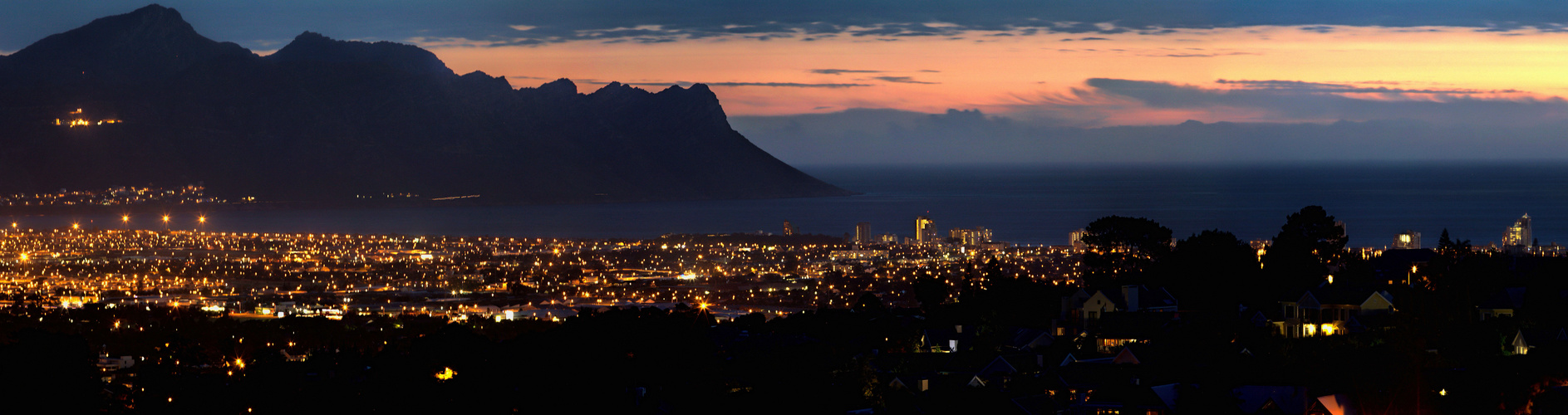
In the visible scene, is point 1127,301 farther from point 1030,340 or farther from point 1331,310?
point 1331,310

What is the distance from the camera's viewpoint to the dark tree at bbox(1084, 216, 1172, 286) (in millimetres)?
44781

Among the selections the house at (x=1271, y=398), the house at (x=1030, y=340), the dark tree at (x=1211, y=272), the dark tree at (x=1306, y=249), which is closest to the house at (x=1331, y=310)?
the dark tree at (x=1211, y=272)

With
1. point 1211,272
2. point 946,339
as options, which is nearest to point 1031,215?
point 1211,272

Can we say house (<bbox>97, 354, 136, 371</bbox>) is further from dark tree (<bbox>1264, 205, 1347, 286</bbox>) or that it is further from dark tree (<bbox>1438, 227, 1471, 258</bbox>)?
dark tree (<bbox>1438, 227, 1471, 258</bbox>)

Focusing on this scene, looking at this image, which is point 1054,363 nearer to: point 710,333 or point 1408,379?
point 1408,379

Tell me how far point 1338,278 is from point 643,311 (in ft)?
61.1

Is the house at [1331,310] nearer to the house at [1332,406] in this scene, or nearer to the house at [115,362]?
the house at [1332,406]

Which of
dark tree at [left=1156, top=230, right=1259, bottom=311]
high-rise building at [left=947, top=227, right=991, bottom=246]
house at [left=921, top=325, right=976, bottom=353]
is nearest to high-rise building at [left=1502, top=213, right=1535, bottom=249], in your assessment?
high-rise building at [left=947, top=227, right=991, bottom=246]

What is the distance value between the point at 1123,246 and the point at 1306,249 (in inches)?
231

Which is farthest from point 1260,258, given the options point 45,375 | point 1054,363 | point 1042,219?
point 1042,219

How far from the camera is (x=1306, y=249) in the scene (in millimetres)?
42062

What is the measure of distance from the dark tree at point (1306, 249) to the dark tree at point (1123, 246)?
354cm

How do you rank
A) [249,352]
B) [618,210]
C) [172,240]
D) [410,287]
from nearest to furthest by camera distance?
[249,352] → [410,287] → [172,240] → [618,210]

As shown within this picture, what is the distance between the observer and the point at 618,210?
18762cm
